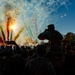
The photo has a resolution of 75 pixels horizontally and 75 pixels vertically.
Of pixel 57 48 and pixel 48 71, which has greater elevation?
pixel 57 48

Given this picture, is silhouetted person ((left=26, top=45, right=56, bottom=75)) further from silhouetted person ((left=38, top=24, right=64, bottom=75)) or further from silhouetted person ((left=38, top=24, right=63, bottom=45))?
silhouetted person ((left=38, top=24, right=63, bottom=45))

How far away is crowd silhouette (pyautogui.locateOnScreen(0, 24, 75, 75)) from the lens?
6512 mm

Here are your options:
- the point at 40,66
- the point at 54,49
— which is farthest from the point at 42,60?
the point at 54,49

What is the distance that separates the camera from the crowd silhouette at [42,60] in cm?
651

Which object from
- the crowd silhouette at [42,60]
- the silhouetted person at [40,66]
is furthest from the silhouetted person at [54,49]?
the silhouetted person at [40,66]

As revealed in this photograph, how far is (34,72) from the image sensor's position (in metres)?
6.49

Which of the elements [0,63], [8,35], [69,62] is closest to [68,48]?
[69,62]

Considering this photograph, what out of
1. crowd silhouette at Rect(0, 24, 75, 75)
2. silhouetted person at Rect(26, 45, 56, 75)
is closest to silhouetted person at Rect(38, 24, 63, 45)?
crowd silhouette at Rect(0, 24, 75, 75)

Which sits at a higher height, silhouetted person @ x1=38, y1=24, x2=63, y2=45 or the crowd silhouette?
silhouetted person @ x1=38, y1=24, x2=63, y2=45

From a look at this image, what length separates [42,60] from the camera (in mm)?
6508

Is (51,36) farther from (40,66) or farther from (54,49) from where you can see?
(40,66)

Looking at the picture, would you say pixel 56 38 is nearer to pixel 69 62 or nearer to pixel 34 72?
pixel 69 62

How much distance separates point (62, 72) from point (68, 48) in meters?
1.19

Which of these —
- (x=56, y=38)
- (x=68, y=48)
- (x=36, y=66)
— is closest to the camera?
(x=36, y=66)
